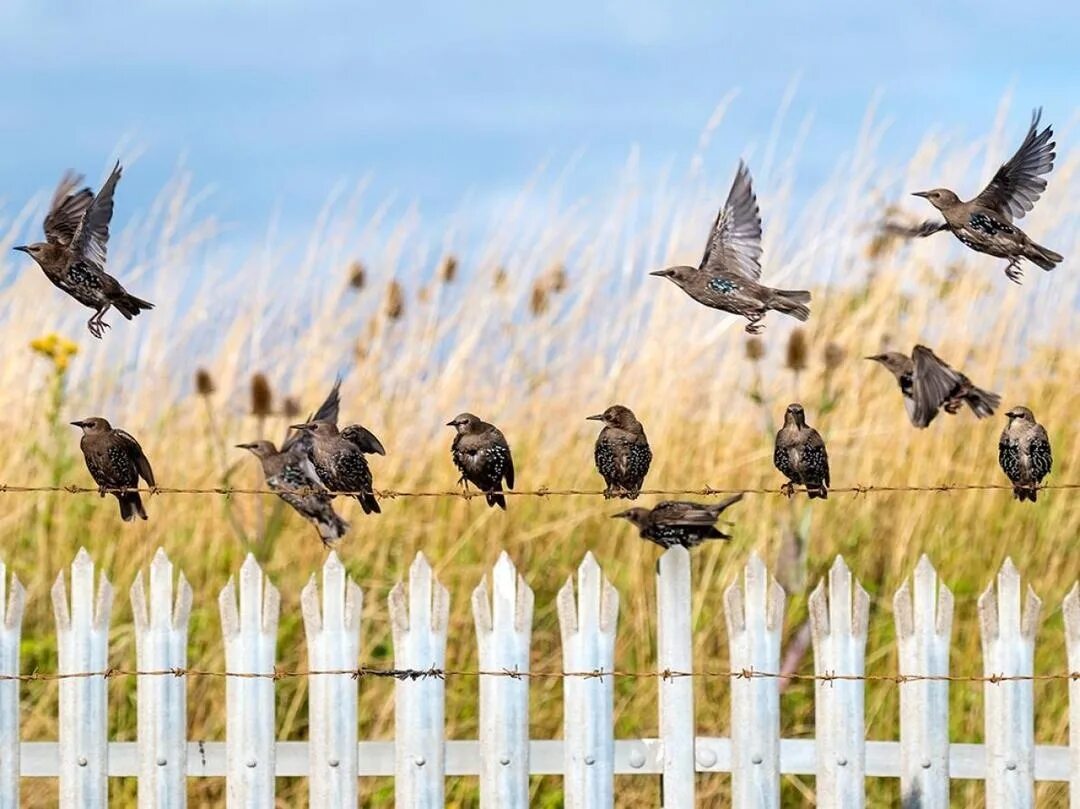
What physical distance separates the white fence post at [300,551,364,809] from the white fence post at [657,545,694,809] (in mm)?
743

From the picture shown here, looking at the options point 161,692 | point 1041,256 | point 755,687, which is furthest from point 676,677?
point 1041,256

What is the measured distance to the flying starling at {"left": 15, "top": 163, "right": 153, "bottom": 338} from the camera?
2.84 meters

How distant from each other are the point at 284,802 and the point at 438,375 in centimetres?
197

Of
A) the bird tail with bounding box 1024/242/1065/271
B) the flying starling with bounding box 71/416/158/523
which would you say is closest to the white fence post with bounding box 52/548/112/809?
the flying starling with bounding box 71/416/158/523

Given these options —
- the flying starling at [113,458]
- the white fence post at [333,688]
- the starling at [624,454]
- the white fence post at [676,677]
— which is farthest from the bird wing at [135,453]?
the white fence post at [676,677]

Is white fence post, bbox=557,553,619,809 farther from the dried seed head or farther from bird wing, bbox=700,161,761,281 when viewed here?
the dried seed head

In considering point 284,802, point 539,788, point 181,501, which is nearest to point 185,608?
point 284,802

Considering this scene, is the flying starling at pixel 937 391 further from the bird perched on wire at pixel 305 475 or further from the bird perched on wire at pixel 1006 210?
the bird perched on wire at pixel 305 475

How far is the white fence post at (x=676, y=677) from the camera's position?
12.6ft

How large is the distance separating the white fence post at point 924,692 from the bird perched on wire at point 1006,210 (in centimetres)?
110

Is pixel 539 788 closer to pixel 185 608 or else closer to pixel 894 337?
pixel 185 608

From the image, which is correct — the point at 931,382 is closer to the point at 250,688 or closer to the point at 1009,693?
the point at 1009,693

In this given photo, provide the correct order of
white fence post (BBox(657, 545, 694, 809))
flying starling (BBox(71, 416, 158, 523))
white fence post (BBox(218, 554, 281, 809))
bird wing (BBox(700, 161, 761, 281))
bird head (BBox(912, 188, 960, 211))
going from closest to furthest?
bird head (BBox(912, 188, 960, 211)) → bird wing (BBox(700, 161, 761, 281)) → flying starling (BBox(71, 416, 158, 523)) → white fence post (BBox(657, 545, 694, 809)) → white fence post (BBox(218, 554, 281, 809))

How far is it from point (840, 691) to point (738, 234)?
1.28m
